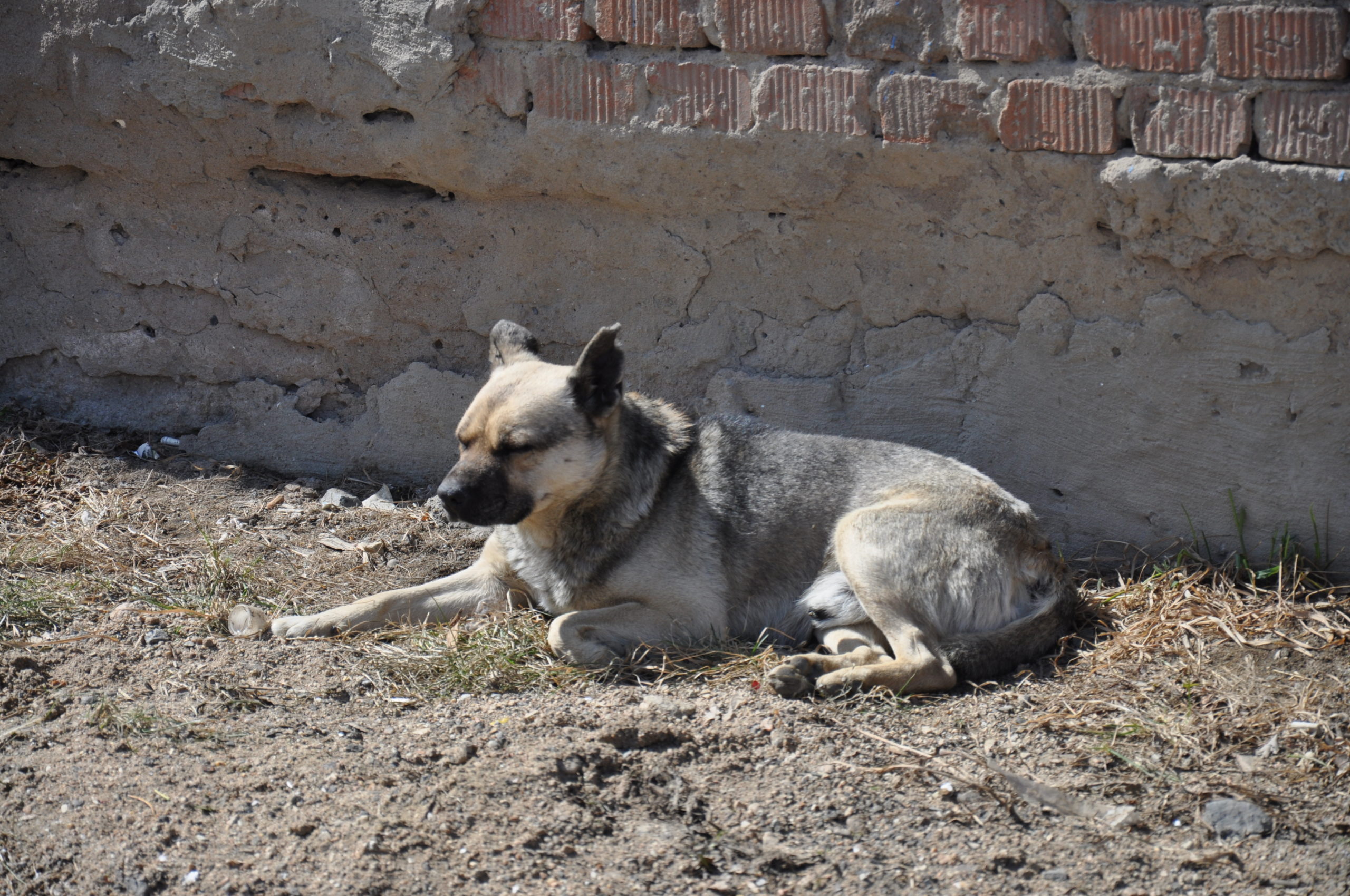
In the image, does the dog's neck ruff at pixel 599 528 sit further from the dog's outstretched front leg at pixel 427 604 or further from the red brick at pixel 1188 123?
the red brick at pixel 1188 123

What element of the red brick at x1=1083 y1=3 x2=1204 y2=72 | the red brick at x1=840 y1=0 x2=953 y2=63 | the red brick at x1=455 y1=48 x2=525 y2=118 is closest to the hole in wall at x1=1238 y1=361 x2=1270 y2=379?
the red brick at x1=1083 y1=3 x2=1204 y2=72

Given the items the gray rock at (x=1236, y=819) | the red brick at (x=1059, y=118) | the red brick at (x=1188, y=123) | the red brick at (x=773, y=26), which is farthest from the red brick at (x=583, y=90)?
the gray rock at (x=1236, y=819)

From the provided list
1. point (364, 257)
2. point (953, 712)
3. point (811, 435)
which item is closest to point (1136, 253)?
point (811, 435)

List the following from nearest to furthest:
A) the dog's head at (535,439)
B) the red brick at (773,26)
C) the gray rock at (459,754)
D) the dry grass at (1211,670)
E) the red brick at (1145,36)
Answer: the gray rock at (459,754), the dry grass at (1211,670), the red brick at (1145,36), the dog's head at (535,439), the red brick at (773,26)

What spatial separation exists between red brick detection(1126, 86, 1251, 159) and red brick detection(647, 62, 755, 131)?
4.22ft

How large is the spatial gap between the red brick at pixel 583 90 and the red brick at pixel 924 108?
93 cm

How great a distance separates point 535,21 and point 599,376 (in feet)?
4.62

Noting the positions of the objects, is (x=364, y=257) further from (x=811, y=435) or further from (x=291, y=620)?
(x=811, y=435)

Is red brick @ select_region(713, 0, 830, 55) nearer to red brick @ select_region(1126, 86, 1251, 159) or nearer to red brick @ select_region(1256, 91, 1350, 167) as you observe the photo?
red brick @ select_region(1126, 86, 1251, 159)

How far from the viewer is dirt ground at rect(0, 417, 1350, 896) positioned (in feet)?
8.49

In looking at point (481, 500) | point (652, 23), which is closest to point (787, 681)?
point (481, 500)

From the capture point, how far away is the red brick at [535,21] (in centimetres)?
416

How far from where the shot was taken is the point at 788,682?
11.1 feet

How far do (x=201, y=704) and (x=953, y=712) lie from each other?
85.4 inches
